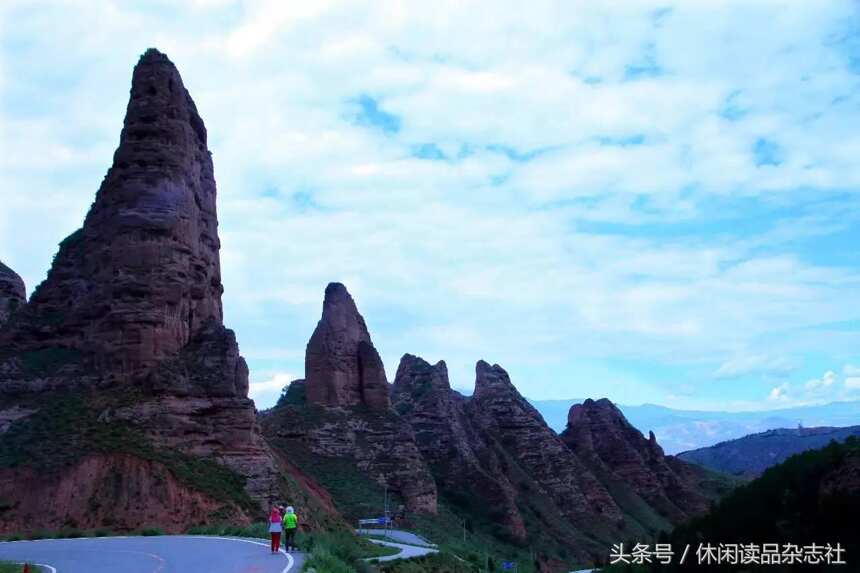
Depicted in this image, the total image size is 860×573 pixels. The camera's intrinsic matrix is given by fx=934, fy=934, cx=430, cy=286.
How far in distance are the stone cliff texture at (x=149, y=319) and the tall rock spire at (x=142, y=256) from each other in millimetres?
60

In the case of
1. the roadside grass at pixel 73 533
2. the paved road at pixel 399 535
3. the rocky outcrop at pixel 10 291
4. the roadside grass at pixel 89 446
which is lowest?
the paved road at pixel 399 535

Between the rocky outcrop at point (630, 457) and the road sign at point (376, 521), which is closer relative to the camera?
the road sign at point (376, 521)

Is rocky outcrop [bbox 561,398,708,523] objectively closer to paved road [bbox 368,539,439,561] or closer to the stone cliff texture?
paved road [bbox 368,539,439,561]

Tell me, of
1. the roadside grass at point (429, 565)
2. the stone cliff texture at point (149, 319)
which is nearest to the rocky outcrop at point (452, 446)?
the roadside grass at point (429, 565)

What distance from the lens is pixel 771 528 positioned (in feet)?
79.2

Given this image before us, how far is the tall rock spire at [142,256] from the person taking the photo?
45.8m

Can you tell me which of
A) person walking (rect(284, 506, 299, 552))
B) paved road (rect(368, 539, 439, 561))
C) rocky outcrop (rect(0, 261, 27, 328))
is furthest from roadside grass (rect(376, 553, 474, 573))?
rocky outcrop (rect(0, 261, 27, 328))

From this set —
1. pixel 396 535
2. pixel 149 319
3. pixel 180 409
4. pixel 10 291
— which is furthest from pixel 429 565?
pixel 10 291

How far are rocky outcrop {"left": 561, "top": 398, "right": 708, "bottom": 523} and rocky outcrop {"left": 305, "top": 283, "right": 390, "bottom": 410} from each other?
1151 inches

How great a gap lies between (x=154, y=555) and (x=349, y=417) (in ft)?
132

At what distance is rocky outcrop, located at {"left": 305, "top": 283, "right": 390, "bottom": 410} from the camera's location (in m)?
65.9

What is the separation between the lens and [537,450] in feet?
262

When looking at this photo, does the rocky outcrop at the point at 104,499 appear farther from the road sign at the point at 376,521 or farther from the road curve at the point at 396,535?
the road sign at the point at 376,521

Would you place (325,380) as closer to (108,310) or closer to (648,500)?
(108,310)
